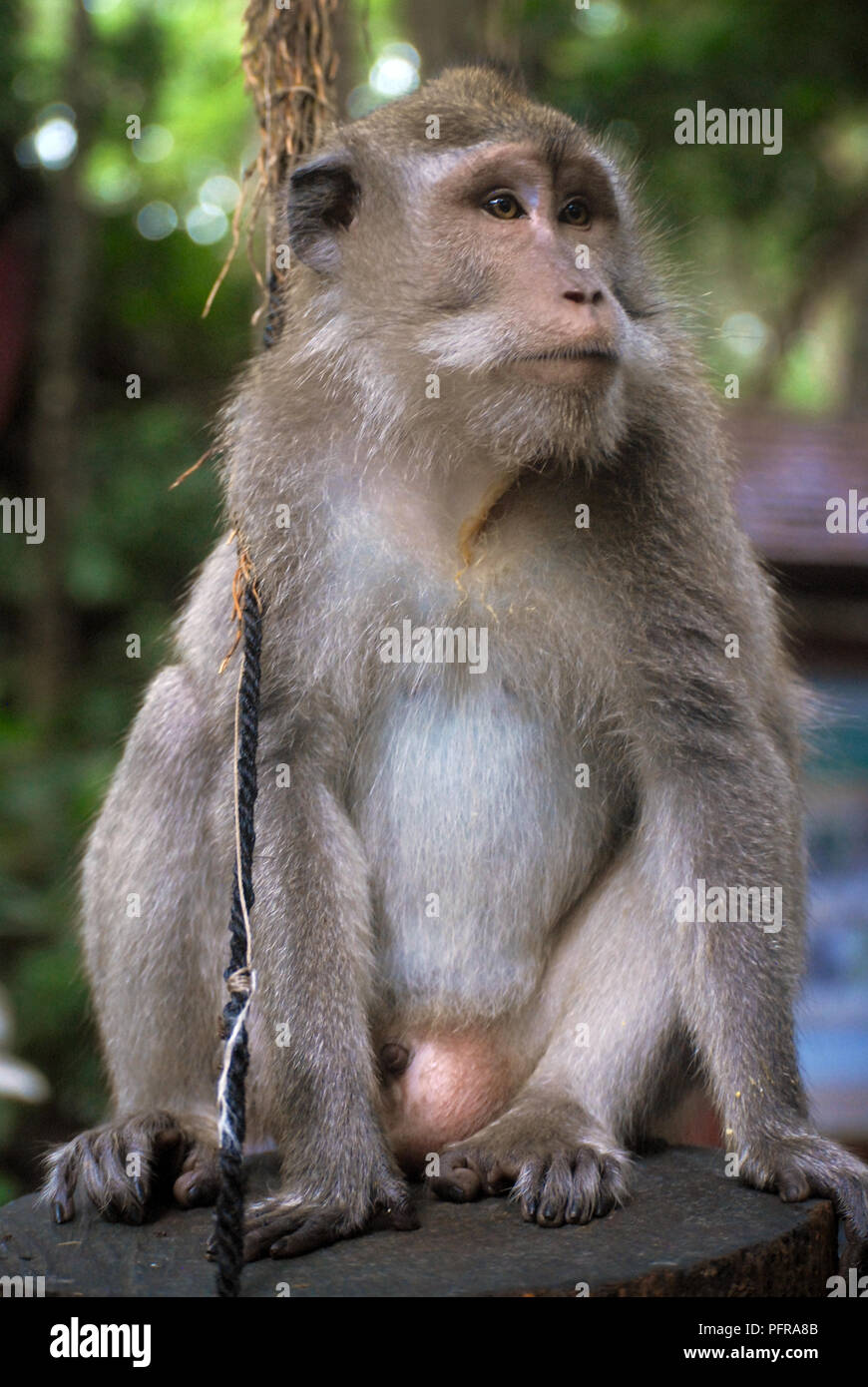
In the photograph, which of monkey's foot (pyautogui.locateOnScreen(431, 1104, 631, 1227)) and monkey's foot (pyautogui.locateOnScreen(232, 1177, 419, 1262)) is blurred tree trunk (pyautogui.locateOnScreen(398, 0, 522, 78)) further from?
monkey's foot (pyautogui.locateOnScreen(232, 1177, 419, 1262))

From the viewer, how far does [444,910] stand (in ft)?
11.8

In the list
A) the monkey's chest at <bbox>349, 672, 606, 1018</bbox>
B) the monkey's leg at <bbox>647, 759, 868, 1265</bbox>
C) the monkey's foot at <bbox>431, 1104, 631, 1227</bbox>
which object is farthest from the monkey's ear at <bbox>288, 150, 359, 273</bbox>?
the monkey's foot at <bbox>431, 1104, 631, 1227</bbox>

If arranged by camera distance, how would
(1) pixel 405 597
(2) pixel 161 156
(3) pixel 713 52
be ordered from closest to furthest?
(1) pixel 405 597, (3) pixel 713 52, (2) pixel 161 156

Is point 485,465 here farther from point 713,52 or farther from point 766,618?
point 713,52

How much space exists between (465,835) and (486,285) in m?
1.36

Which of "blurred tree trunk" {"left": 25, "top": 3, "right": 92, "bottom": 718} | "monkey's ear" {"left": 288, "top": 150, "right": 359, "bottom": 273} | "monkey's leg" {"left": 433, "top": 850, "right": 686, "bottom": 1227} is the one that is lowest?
"monkey's leg" {"left": 433, "top": 850, "right": 686, "bottom": 1227}

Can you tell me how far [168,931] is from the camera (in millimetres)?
3686

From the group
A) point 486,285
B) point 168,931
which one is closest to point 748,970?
point 168,931

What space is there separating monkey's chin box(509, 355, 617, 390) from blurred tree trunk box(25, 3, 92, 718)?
26.7 ft

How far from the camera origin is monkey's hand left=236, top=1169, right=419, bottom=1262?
2963 mm

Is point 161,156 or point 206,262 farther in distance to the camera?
point 161,156

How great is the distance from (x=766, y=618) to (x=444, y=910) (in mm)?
1239

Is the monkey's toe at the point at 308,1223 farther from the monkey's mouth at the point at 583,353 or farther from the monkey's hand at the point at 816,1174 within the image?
the monkey's mouth at the point at 583,353
